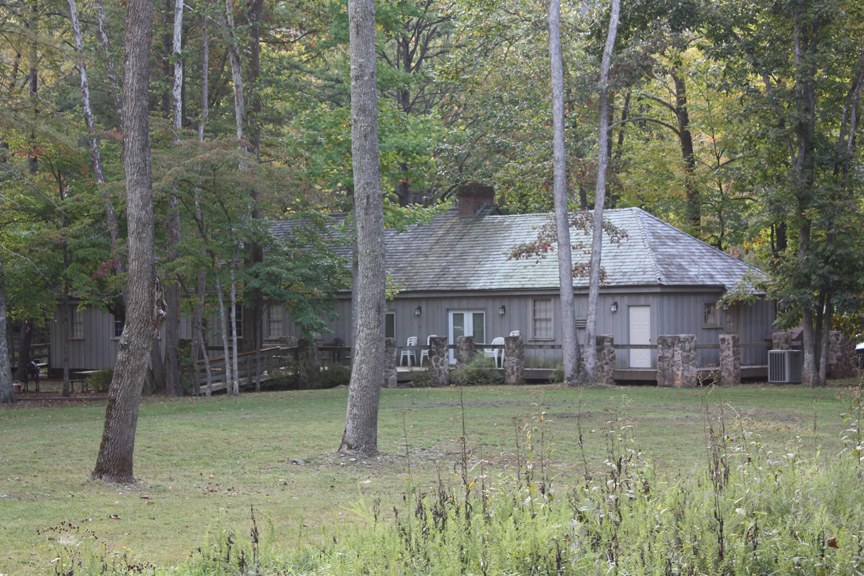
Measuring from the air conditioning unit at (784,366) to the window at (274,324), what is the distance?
17100mm

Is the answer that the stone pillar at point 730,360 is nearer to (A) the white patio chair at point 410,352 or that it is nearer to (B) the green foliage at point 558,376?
(B) the green foliage at point 558,376

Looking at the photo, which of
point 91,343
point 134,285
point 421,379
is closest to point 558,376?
point 421,379

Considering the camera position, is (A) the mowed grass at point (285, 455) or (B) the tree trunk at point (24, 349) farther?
(B) the tree trunk at point (24, 349)

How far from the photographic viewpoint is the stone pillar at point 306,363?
25.7 meters

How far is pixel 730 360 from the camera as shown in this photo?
23281 millimetres

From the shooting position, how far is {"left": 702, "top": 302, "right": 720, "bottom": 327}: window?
25.6 meters

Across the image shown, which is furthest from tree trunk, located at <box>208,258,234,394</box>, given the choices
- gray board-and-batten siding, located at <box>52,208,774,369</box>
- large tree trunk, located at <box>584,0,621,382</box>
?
large tree trunk, located at <box>584,0,621,382</box>

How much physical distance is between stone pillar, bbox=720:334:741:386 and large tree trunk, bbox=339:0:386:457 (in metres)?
14.8

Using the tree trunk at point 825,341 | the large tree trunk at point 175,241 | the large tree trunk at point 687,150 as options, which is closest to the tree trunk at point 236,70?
the large tree trunk at point 175,241

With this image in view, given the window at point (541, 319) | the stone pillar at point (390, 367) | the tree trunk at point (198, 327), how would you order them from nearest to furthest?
1. the tree trunk at point (198, 327)
2. the stone pillar at point (390, 367)
3. the window at point (541, 319)

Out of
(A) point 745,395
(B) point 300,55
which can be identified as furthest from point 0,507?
(B) point 300,55

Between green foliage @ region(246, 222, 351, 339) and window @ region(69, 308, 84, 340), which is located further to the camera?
window @ region(69, 308, 84, 340)

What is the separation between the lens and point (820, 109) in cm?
2139

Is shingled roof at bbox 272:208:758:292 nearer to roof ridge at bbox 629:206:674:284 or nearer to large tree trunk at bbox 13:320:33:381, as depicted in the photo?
roof ridge at bbox 629:206:674:284
